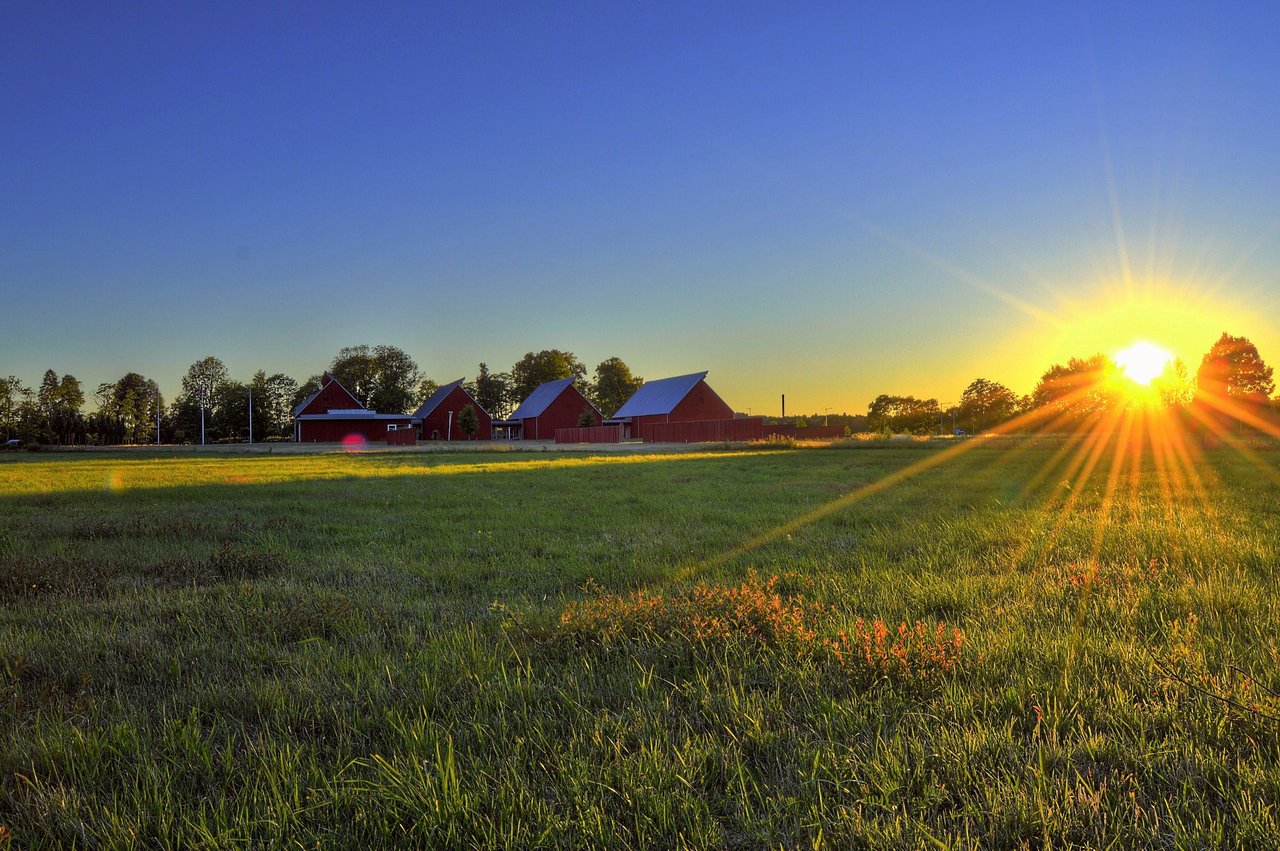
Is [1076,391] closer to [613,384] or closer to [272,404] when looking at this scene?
[613,384]

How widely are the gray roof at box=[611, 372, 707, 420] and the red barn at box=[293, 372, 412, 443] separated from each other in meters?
27.6

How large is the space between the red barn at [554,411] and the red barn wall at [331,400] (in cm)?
2137

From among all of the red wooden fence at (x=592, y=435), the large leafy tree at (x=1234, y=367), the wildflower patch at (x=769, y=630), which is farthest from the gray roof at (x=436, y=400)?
the large leafy tree at (x=1234, y=367)

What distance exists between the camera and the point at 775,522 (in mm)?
8484

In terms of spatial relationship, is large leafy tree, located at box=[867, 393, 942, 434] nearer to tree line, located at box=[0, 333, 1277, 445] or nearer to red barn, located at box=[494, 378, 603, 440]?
tree line, located at box=[0, 333, 1277, 445]

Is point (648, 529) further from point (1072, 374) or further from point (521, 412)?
point (1072, 374)

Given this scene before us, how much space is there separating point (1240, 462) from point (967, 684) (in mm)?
20631

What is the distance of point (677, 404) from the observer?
A: 6200 centimetres

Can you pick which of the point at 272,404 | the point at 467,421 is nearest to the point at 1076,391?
the point at 467,421

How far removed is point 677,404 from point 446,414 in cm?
3084

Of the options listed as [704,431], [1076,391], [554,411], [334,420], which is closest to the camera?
[704,431]

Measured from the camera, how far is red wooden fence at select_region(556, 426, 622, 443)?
6500 cm

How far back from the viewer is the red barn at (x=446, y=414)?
76.4 meters

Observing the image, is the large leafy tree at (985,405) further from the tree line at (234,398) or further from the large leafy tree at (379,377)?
the large leafy tree at (379,377)
